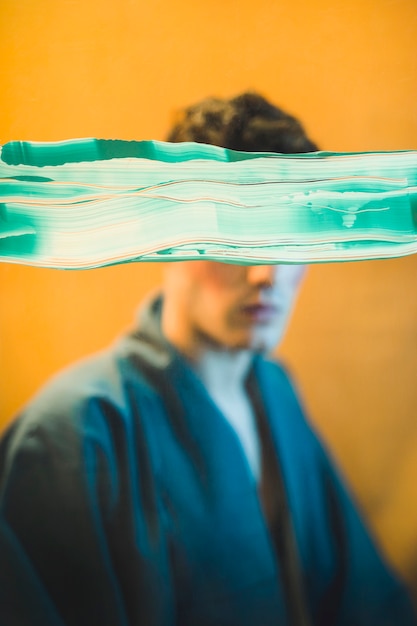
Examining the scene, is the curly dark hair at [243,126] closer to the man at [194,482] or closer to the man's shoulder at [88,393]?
the man at [194,482]

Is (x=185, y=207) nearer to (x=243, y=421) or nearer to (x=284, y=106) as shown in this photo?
(x=284, y=106)

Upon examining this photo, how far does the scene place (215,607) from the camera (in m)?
0.90

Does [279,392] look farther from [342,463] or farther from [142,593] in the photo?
[142,593]

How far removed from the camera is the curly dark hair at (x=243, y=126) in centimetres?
100

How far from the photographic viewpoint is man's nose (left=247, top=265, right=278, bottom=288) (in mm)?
981

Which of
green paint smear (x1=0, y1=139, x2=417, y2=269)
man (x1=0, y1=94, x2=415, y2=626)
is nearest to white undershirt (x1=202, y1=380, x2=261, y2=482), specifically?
man (x1=0, y1=94, x2=415, y2=626)

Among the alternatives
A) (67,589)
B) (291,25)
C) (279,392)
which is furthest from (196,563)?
(291,25)

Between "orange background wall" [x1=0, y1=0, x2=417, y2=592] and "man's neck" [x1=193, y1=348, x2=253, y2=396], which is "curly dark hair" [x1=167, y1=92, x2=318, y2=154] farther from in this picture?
"man's neck" [x1=193, y1=348, x2=253, y2=396]

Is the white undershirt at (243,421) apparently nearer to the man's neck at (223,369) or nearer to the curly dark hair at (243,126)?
the man's neck at (223,369)

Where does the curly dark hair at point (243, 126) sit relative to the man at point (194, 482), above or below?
above

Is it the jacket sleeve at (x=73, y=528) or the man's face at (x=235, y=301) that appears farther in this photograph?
the man's face at (x=235, y=301)

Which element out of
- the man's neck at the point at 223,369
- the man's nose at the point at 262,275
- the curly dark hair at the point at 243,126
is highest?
the curly dark hair at the point at 243,126

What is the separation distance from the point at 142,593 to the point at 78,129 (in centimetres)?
78

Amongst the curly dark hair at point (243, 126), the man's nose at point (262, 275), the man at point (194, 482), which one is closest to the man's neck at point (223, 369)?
the man at point (194, 482)
